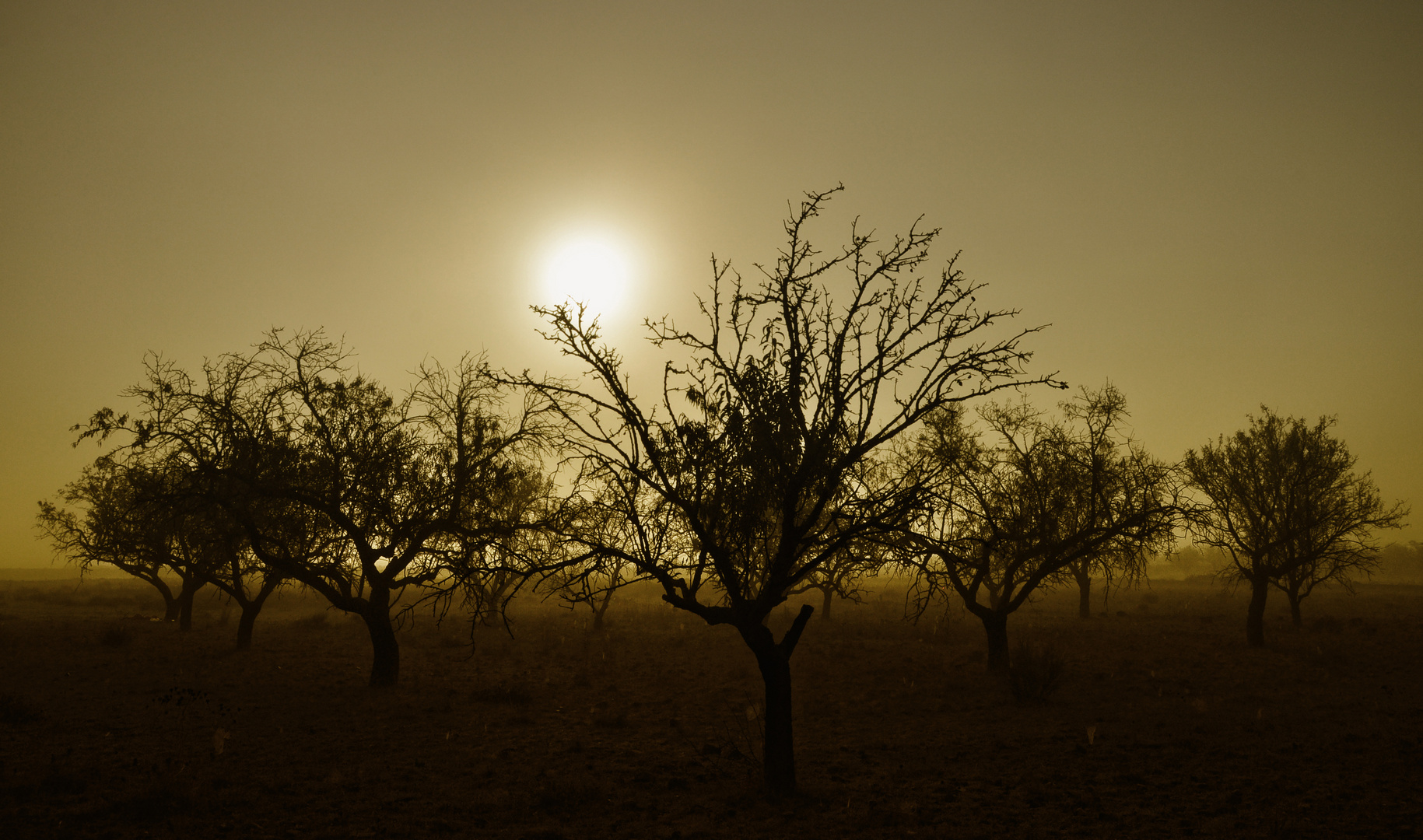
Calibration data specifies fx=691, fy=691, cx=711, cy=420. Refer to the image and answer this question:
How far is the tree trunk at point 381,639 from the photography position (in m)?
16.8

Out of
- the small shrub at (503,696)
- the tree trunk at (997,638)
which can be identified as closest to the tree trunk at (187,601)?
the small shrub at (503,696)

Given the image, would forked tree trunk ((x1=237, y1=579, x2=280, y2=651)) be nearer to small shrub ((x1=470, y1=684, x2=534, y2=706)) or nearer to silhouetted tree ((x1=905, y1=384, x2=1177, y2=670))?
small shrub ((x1=470, y1=684, x2=534, y2=706))

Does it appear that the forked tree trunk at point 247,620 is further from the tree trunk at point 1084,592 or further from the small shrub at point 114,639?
the tree trunk at point 1084,592

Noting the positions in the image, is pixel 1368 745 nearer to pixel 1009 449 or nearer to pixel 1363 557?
pixel 1009 449

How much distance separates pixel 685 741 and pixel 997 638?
1065cm

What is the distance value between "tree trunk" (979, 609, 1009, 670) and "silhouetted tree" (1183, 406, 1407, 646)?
36.6ft

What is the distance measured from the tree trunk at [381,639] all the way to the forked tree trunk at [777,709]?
11215mm

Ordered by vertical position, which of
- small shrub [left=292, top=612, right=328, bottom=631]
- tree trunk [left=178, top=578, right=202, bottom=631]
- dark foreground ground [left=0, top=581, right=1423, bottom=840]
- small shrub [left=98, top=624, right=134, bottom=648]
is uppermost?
tree trunk [left=178, top=578, right=202, bottom=631]

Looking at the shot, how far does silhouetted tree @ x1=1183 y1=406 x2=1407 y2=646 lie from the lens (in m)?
25.1

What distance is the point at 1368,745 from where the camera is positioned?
39.9 ft

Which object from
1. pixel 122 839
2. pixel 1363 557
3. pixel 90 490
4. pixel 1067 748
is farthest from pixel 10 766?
pixel 1363 557

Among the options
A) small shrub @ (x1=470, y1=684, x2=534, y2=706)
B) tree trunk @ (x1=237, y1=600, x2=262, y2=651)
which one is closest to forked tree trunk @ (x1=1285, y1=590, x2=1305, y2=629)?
small shrub @ (x1=470, y1=684, x2=534, y2=706)

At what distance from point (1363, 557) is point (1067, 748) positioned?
21870 mm

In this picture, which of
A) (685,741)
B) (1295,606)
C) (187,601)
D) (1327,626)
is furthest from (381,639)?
(1327,626)
